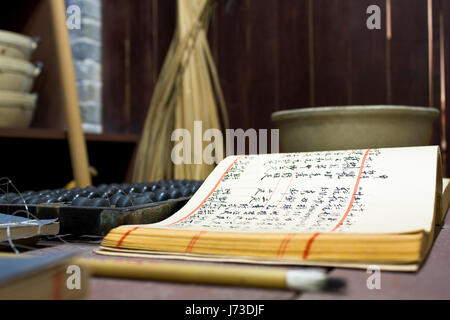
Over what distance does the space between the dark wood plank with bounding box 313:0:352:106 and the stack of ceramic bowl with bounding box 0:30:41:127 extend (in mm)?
751

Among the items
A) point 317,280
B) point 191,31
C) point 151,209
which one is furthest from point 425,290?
point 191,31

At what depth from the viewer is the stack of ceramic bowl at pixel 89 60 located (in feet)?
4.31

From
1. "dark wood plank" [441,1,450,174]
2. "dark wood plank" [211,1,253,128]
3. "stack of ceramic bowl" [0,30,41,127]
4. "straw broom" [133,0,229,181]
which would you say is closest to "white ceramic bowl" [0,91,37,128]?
"stack of ceramic bowl" [0,30,41,127]

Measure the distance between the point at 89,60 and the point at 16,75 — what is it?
29cm

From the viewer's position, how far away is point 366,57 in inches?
48.5

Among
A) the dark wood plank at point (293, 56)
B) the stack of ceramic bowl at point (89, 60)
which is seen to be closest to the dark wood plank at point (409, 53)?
the dark wood plank at point (293, 56)

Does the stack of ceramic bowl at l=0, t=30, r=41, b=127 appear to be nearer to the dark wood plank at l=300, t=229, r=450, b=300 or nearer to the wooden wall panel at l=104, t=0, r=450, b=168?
the wooden wall panel at l=104, t=0, r=450, b=168

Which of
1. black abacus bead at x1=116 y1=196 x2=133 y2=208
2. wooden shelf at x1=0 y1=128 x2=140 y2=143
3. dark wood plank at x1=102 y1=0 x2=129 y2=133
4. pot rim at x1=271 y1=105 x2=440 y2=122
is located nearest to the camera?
black abacus bead at x1=116 y1=196 x2=133 y2=208

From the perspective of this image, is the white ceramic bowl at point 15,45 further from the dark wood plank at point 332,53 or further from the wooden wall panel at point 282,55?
the dark wood plank at point 332,53

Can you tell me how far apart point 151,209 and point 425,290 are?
10.6 inches

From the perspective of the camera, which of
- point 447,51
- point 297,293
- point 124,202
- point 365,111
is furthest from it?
point 447,51

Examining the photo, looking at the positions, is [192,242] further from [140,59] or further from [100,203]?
[140,59]

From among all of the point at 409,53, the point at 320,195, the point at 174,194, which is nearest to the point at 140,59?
the point at 409,53

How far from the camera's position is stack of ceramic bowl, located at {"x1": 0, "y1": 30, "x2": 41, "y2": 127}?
41.1 inches
